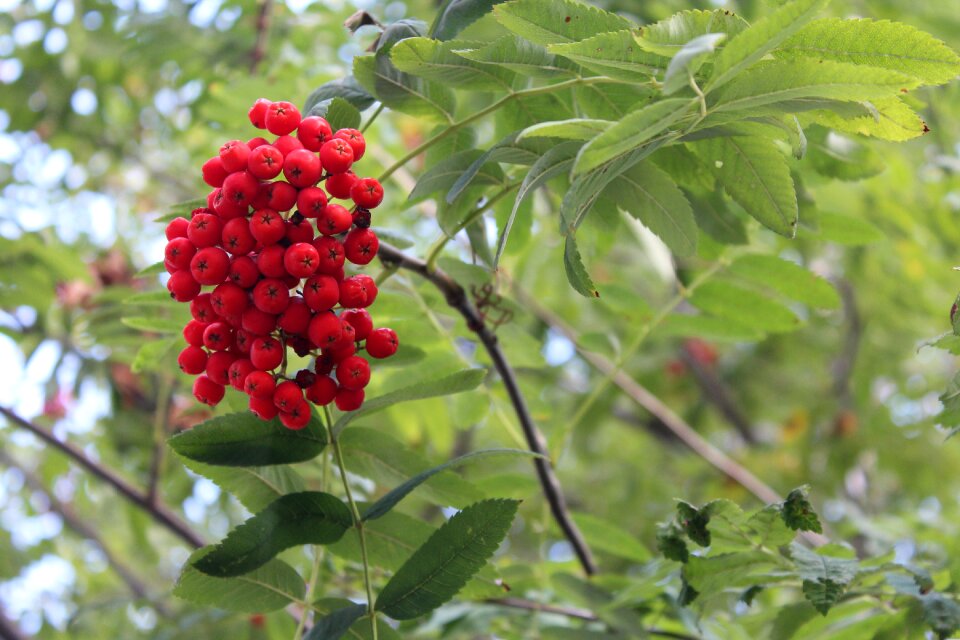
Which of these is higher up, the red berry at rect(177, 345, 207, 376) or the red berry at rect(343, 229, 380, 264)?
the red berry at rect(343, 229, 380, 264)

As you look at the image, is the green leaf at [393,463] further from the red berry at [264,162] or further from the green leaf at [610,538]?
the green leaf at [610,538]

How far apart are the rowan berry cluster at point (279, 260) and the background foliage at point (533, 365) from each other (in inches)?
7.3

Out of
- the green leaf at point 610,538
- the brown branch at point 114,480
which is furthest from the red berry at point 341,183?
the brown branch at point 114,480

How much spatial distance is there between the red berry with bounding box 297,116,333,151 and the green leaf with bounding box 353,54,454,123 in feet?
0.53

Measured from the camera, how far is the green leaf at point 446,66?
1.33 m

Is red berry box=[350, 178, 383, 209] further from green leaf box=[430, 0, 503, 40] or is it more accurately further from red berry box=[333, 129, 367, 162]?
green leaf box=[430, 0, 503, 40]

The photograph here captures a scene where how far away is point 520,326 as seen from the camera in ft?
7.11

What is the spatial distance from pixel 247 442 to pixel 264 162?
0.44 metres

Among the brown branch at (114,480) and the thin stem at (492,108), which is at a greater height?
the thin stem at (492,108)

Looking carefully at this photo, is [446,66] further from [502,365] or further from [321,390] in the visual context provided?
[502,365]

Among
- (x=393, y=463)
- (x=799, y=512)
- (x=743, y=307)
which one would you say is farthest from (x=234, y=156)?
(x=743, y=307)

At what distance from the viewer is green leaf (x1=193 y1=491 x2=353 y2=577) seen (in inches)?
52.4

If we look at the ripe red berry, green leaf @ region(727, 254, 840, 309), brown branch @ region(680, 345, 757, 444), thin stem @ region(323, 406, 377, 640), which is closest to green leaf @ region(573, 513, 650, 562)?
green leaf @ region(727, 254, 840, 309)

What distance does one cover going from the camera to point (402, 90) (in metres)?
1.52
